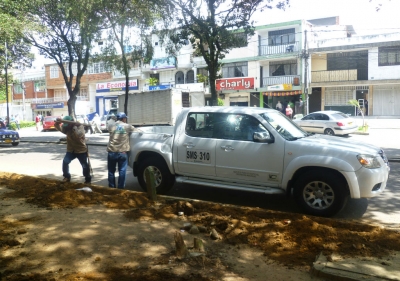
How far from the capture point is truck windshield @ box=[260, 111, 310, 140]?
6.38 meters

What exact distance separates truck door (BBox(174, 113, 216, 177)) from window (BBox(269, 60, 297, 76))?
93.9 feet

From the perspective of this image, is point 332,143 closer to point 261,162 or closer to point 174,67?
point 261,162

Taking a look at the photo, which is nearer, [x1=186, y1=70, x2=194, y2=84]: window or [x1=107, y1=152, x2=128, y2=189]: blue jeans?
[x1=107, y1=152, x2=128, y2=189]: blue jeans

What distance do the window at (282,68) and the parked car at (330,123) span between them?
45.8 ft

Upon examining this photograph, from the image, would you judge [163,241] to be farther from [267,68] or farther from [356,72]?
[267,68]

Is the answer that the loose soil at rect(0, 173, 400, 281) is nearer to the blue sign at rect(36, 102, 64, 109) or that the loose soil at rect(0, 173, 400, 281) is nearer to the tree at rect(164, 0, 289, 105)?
the tree at rect(164, 0, 289, 105)

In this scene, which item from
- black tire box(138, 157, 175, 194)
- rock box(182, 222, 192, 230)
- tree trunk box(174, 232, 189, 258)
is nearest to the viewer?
tree trunk box(174, 232, 189, 258)

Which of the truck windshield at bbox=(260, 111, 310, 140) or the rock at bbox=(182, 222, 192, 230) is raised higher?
the truck windshield at bbox=(260, 111, 310, 140)

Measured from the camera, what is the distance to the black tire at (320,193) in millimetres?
5672

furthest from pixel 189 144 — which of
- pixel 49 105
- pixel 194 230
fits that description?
pixel 49 105

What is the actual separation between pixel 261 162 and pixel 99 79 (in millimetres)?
43855

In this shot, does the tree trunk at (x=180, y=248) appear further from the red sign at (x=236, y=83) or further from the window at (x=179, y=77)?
the window at (x=179, y=77)

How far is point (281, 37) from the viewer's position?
33.8 m

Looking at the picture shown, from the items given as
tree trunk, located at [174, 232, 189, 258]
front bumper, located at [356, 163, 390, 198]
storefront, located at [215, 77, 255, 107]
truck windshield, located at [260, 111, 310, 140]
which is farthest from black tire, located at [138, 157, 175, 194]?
storefront, located at [215, 77, 255, 107]
